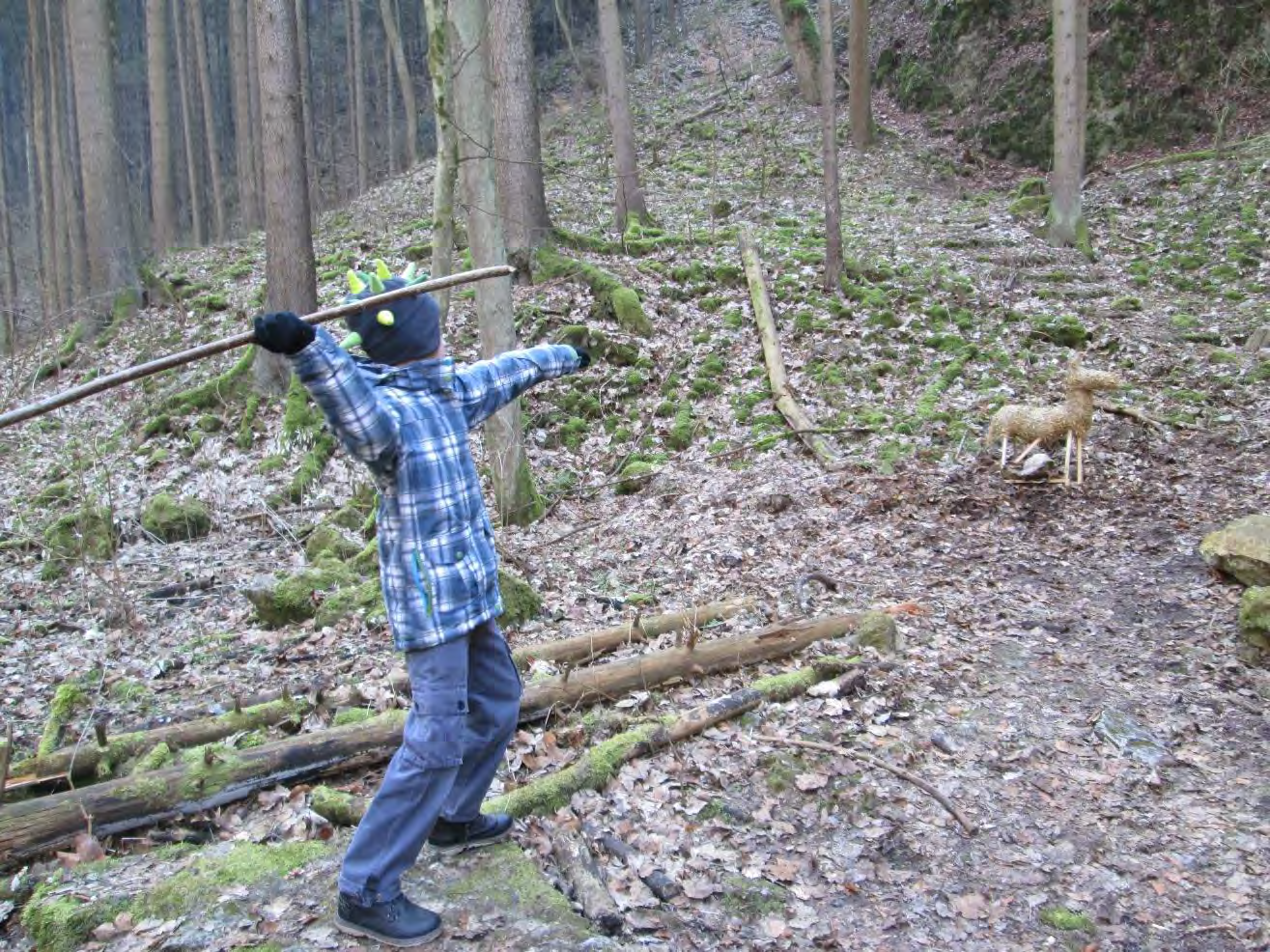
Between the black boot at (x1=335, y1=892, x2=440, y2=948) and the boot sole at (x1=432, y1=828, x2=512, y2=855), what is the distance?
474 millimetres

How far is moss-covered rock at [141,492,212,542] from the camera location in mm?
9180

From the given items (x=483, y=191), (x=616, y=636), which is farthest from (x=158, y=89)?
(x=616, y=636)

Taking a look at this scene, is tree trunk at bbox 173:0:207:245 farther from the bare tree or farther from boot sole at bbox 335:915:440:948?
boot sole at bbox 335:915:440:948

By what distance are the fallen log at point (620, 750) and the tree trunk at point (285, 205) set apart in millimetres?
8768

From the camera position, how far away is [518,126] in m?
11.9

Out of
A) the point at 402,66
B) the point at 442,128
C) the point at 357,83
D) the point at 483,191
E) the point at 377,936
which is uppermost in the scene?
the point at 357,83

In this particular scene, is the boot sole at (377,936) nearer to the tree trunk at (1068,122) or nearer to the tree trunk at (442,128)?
the tree trunk at (442,128)

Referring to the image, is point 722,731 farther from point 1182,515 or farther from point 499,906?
point 1182,515

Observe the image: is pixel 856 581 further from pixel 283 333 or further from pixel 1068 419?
pixel 283 333

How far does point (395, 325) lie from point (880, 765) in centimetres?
325

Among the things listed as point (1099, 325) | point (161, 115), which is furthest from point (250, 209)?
point (1099, 325)

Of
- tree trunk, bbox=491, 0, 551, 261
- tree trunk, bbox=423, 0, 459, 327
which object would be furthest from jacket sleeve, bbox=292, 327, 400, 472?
tree trunk, bbox=491, 0, 551, 261

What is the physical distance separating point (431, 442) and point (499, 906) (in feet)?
5.78

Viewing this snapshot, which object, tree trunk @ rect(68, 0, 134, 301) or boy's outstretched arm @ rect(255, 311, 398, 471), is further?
tree trunk @ rect(68, 0, 134, 301)
